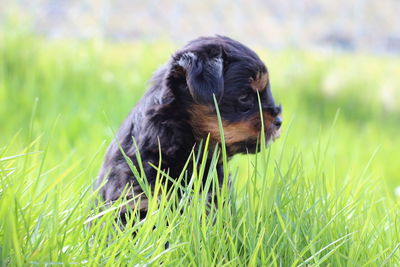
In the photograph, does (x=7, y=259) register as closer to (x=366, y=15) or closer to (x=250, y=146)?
(x=250, y=146)

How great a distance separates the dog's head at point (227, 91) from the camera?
9.07 ft

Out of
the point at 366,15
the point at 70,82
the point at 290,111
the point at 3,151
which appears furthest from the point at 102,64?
the point at 366,15

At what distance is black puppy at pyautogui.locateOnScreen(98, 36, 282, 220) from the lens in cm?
274

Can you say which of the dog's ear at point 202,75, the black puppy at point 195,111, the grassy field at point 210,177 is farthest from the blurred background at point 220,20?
the dog's ear at point 202,75

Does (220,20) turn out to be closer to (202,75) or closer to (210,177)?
(202,75)

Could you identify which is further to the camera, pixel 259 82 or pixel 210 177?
pixel 259 82

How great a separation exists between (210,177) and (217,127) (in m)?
0.85

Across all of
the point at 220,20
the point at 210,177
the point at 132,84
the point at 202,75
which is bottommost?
the point at 132,84

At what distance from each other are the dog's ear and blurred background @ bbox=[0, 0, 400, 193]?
1119 mm

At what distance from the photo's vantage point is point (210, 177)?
1.99 m

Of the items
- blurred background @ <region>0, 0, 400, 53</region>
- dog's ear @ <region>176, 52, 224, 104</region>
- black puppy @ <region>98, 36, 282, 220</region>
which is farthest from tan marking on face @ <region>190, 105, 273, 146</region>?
blurred background @ <region>0, 0, 400, 53</region>

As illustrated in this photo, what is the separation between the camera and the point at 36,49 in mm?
5875

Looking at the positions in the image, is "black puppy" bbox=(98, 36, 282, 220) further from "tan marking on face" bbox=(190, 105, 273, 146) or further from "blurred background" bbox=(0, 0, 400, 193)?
"blurred background" bbox=(0, 0, 400, 193)

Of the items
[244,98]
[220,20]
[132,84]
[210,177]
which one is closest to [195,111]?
[244,98]
